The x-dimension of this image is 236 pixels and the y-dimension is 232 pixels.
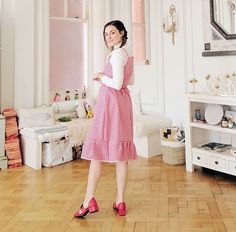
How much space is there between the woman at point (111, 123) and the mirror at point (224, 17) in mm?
1679

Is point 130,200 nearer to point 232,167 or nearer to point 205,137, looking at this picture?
point 232,167

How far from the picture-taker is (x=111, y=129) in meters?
2.46

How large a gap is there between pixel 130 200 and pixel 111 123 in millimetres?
770

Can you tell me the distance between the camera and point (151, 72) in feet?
15.6

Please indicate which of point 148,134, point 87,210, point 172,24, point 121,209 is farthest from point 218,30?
point 87,210

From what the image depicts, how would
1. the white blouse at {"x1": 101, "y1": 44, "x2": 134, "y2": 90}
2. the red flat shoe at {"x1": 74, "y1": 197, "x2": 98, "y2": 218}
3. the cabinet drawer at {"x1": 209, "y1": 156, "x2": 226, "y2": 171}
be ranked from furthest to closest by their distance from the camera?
the cabinet drawer at {"x1": 209, "y1": 156, "x2": 226, "y2": 171}, the red flat shoe at {"x1": 74, "y1": 197, "x2": 98, "y2": 218}, the white blouse at {"x1": 101, "y1": 44, "x2": 134, "y2": 90}

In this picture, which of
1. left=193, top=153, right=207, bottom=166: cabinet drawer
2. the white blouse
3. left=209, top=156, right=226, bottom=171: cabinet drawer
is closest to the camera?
the white blouse

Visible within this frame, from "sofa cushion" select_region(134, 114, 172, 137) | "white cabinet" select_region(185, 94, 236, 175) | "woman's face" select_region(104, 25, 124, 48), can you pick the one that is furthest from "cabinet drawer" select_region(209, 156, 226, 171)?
"woman's face" select_region(104, 25, 124, 48)

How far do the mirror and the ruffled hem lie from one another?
6.48 feet

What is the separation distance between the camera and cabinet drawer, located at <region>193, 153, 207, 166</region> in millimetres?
3523

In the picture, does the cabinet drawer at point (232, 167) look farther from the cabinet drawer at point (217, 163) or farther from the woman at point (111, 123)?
the woman at point (111, 123)

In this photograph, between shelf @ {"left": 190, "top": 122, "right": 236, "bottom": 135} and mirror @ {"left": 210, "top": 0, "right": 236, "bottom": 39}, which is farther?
mirror @ {"left": 210, "top": 0, "right": 236, "bottom": 39}

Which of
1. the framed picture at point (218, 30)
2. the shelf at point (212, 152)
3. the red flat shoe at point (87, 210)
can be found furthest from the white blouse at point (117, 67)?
the framed picture at point (218, 30)

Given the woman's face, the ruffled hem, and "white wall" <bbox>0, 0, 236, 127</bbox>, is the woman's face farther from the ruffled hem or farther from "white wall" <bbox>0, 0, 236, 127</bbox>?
"white wall" <bbox>0, 0, 236, 127</bbox>
